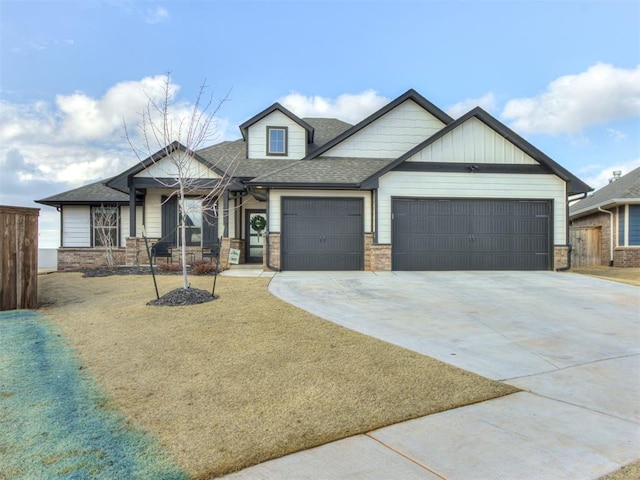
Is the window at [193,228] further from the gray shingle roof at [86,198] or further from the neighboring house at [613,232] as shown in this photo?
the neighboring house at [613,232]

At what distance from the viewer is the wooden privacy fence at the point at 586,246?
1838cm

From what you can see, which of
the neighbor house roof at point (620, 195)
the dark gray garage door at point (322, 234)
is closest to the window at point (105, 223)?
the dark gray garage door at point (322, 234)

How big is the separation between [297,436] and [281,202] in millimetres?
10645

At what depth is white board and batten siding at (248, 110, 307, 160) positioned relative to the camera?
16.8 m

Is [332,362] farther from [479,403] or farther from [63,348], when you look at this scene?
[63,348]

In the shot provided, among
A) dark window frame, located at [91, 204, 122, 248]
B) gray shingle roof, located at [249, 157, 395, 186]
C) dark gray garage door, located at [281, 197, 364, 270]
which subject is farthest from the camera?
dark window frame, located at [91, 204, 122, 248]

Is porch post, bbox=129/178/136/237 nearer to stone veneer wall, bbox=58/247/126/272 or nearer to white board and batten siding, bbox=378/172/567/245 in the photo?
stone veneer wall, bbox=58/247/126/272

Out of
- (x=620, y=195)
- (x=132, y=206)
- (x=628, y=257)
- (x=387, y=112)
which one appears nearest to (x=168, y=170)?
(x=132, y=206)

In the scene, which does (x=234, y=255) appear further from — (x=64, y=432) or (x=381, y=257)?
(x=64, y=432)

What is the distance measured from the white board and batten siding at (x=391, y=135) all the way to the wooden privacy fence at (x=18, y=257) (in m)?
9.90

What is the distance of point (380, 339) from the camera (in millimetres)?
5559

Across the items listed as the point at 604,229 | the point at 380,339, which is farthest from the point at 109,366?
the point at 604,229

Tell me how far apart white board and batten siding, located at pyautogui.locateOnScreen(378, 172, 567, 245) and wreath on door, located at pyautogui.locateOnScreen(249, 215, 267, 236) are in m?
5.91

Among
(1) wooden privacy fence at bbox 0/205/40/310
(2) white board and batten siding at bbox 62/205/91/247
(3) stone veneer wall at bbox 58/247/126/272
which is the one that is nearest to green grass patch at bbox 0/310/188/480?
(1) wooden privacy fence at bbox 0/205/40/310
